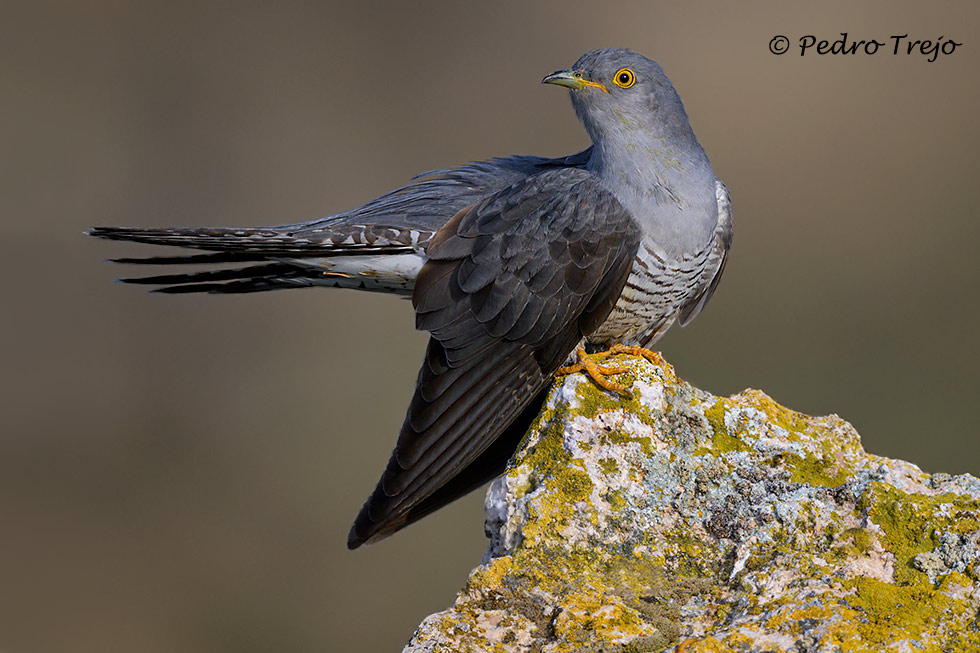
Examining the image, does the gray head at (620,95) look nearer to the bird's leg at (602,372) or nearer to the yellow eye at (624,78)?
the yellow eye at (624,78)

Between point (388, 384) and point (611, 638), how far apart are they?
21.1 feet

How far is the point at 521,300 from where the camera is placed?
11.3 feet

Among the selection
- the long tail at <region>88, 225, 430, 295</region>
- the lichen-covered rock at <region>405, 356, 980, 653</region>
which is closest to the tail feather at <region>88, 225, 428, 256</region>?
the long tail at <region>88, 225, 430, 295</region>

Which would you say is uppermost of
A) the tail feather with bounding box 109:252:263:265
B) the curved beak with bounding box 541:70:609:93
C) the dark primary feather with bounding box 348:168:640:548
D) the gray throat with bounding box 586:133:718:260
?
the curved beak with bounding box 541:70:609:93

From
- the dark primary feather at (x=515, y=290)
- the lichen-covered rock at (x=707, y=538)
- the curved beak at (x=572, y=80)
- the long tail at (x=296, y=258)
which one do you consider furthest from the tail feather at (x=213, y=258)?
the lichen-covered rock at (x=707, y=538)

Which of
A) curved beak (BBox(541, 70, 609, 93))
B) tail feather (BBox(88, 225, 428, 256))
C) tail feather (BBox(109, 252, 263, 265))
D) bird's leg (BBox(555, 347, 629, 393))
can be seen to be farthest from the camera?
curved beak (BBox(541, 70, 609, 93))

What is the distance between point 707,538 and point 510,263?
1.37 meters

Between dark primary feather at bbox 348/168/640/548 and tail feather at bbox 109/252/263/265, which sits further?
tail feather at bbox 109/252/263/265

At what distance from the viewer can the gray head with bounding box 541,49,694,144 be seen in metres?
3.63

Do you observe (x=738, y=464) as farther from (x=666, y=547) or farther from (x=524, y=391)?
(x=524, y=391)

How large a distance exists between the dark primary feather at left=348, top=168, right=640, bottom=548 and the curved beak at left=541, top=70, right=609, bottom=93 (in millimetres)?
362

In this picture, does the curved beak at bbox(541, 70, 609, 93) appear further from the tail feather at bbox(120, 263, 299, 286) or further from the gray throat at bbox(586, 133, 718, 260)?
the tail feather at bbox(120, 263, 299, 286)

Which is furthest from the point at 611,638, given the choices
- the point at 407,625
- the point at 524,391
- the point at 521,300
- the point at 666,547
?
the point at 407,625

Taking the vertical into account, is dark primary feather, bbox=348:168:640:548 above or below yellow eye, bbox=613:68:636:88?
below
